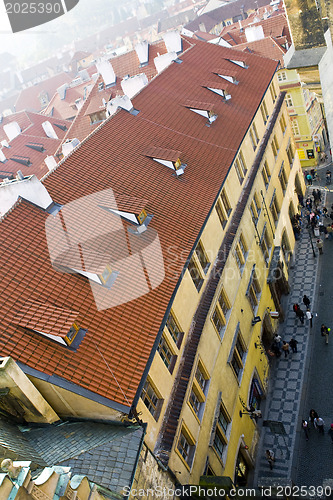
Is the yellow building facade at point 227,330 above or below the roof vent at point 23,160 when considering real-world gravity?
below

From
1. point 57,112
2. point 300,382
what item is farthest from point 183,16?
point 300,382

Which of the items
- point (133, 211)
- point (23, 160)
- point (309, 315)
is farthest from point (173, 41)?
point (133, 211)

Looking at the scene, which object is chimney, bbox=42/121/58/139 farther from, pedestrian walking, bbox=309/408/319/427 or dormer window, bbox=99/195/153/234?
pedestrian walking, bbox=309/408/319/427

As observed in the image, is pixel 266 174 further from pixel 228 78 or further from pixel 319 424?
pixel 319 424

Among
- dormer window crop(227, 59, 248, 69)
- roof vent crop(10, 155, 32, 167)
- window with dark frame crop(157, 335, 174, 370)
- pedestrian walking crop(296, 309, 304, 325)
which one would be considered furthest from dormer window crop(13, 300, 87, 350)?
roof vent crop(10, 155, 32, 167)

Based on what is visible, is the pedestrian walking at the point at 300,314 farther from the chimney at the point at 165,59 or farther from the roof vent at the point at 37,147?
the roof vent at the point at 37,147

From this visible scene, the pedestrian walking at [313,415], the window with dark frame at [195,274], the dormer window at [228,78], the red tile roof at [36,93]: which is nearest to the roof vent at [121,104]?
the dormer window at [228,78]

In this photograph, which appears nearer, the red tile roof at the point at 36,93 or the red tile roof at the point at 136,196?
the red tile roof at the point at 136,196
